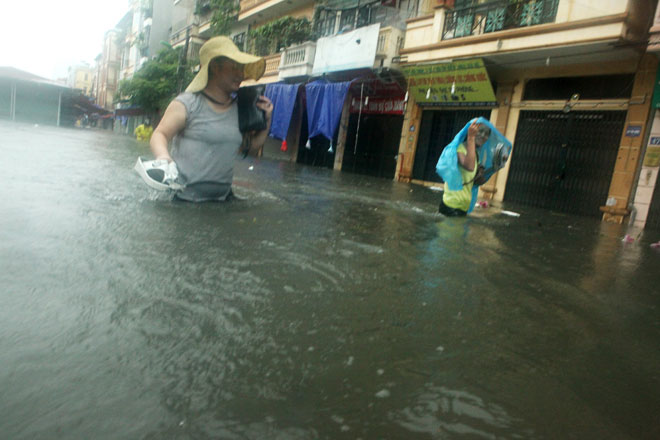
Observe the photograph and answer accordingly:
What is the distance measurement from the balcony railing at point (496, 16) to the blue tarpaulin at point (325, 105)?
11.9 feet

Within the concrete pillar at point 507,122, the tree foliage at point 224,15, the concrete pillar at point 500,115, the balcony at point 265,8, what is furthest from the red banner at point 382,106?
the tree foliage at point 224,15

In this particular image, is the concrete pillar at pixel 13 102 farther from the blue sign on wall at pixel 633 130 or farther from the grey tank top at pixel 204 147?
the blue sign on wall at pixel 633 130

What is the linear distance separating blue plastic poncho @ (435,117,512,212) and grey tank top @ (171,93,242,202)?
7.98 feet

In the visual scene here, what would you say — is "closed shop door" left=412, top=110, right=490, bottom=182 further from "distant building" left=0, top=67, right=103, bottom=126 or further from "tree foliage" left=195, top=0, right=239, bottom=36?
"distant building" left=0, top=67, right=103, bottom=126

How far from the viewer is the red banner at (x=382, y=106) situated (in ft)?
46.2

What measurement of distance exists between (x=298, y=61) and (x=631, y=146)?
36.4ft

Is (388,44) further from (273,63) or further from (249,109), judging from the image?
(249,109)

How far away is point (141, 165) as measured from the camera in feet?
10.7

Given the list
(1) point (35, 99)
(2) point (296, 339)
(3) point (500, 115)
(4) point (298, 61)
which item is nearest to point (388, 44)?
(3) point (500, 115)

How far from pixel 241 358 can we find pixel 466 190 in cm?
445

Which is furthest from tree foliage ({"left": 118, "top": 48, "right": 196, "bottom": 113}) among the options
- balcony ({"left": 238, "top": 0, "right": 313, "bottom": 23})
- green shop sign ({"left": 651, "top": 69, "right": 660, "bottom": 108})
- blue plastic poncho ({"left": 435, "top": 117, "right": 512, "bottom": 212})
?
blue plastic poncho ({"left": 435, "top": 117, "right": 512, "bottom": 212})

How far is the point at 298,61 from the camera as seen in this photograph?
52.6ft

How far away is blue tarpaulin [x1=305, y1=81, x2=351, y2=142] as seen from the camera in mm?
14039

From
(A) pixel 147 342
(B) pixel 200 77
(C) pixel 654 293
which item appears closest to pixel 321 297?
(A) pixel 147 342
